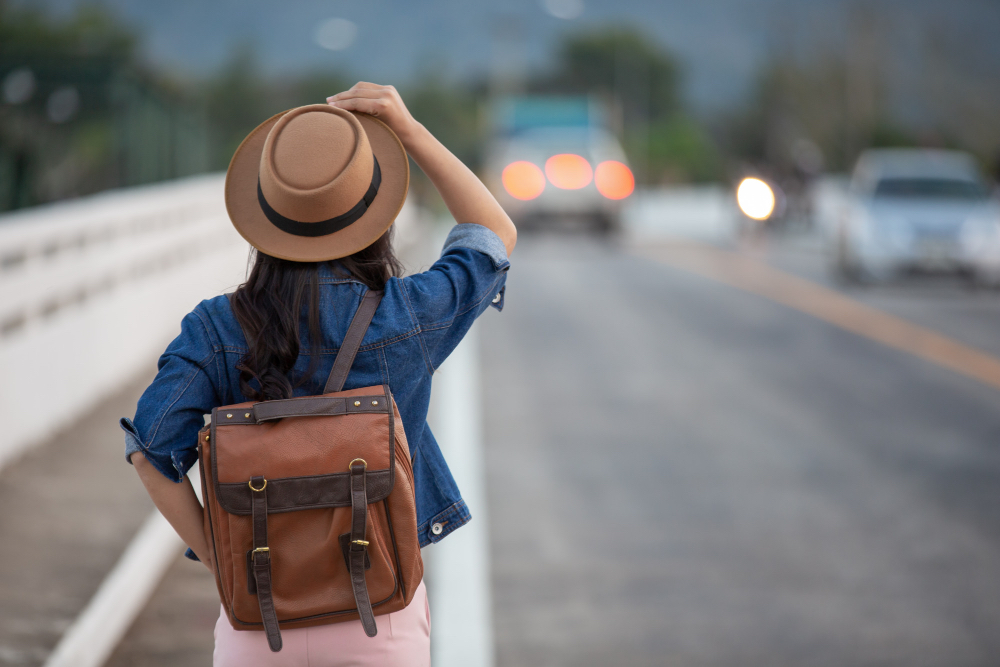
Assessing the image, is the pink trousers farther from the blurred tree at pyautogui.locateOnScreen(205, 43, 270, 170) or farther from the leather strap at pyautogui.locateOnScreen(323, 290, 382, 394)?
the blurred tree at pyautogui.locateOnScreen(205, 43, 270, 170)

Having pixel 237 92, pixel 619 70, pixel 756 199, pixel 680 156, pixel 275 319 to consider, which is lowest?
pixel 275 319

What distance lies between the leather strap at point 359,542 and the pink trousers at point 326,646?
0.23 ft

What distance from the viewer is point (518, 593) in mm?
5156

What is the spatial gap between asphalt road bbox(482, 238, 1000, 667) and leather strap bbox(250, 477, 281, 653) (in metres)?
2.36

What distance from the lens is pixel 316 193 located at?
2.12 metres

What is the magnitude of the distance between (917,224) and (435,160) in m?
14.2

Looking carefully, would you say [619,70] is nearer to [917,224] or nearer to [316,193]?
[917,224]

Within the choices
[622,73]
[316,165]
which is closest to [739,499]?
[316,165]

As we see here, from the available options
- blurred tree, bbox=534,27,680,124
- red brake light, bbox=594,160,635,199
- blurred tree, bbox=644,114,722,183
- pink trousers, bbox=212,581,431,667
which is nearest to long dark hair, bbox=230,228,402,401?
pink trousers, bbox=212,581,431,667

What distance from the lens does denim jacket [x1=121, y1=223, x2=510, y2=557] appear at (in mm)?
2125

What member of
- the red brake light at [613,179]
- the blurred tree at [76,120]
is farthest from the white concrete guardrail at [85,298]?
the red brake light at [613,179]

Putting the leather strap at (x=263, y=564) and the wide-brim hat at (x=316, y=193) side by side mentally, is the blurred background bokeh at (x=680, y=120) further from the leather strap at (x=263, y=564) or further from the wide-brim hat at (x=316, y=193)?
the leather strap at (x=263, y=564)

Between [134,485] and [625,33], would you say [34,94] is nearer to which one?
[134,485]

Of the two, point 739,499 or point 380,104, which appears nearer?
point 380,104
